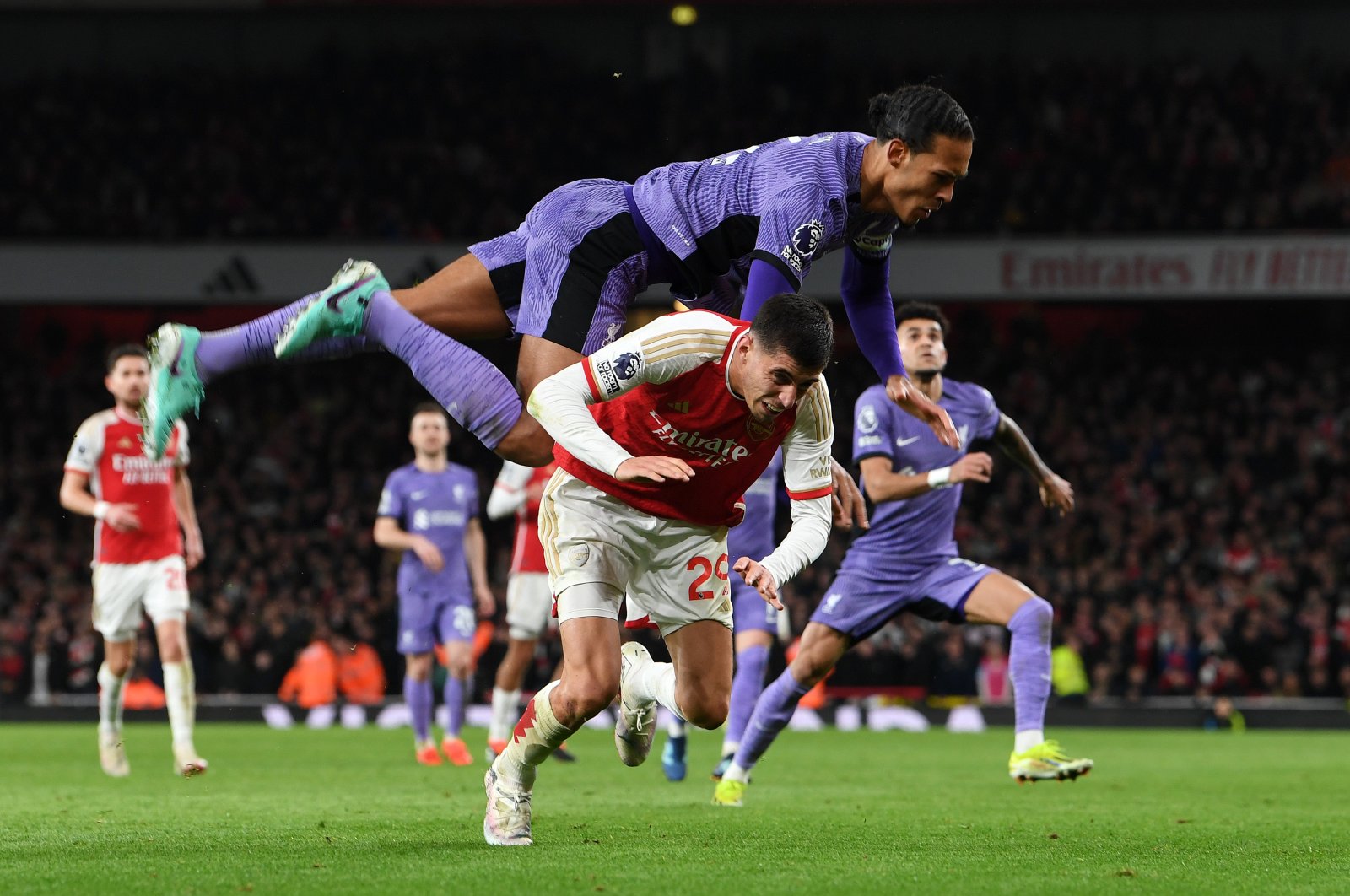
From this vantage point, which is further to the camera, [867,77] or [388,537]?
[867,77]

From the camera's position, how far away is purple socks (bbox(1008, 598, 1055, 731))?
8.29 m

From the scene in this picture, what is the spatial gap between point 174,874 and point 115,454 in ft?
→ 20.3

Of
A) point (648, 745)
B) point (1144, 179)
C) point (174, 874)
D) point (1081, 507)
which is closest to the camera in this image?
point (174, 874)

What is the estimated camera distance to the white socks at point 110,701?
10.1 meters

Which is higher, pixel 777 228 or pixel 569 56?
pixel 569 56

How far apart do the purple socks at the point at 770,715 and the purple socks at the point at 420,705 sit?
13.6ft

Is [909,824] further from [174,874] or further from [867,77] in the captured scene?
[867,77]

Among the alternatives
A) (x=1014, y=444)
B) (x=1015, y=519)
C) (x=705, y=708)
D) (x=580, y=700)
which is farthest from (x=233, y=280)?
(x=580, y=700)

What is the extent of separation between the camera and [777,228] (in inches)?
228

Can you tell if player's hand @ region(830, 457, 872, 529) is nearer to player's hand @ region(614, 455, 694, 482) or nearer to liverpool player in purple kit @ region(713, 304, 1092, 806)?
liverpool player in purple kit @ region(713, 304, 1092, 806)

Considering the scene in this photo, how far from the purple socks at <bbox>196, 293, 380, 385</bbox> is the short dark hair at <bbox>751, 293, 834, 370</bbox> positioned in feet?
5.26

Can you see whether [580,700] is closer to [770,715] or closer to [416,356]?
[416,356]

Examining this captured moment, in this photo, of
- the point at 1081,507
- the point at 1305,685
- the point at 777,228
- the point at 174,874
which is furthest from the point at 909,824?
the point at 1081,507

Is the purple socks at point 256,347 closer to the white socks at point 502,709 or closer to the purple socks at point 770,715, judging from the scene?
the purple socks at point 770,715
